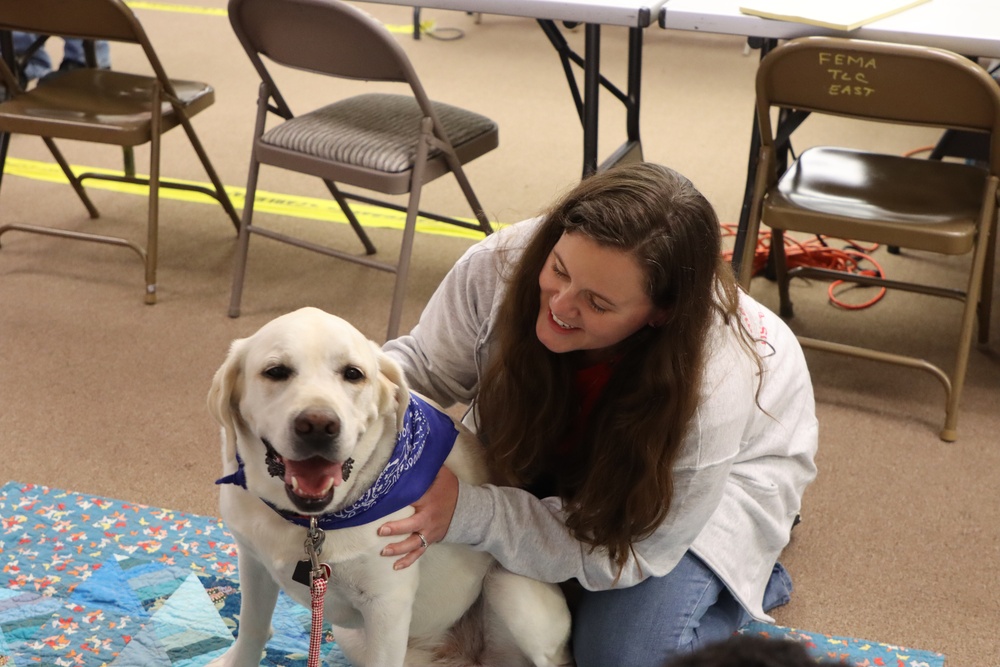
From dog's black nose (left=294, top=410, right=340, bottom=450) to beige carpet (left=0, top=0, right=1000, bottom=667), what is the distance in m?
1.05

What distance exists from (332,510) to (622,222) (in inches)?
22.0

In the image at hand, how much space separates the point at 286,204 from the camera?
378cm

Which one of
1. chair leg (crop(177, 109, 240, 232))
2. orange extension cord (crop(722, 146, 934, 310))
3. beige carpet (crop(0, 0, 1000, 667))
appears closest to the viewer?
beige carpet (crop(0, 0, 1000, 667))

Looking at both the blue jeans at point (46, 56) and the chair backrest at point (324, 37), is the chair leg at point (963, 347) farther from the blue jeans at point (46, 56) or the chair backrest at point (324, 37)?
the blue jeans at point (46, 56)

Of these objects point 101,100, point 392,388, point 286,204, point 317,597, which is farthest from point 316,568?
point 286,204

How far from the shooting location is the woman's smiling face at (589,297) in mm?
1435

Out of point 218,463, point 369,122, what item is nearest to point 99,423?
point 218,463

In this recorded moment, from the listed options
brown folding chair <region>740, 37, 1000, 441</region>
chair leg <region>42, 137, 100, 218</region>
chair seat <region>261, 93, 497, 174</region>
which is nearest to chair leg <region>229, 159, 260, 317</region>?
chair seat <region>261, 93, 497, 174</region>

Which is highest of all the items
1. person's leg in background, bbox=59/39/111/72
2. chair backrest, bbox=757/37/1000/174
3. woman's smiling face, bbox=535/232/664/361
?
chair backrest, bbox=757/37/1000/174

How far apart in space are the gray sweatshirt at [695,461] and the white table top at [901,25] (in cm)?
100

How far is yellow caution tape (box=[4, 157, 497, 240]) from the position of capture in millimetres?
3689

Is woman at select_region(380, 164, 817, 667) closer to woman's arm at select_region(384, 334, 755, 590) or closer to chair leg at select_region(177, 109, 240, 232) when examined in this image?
woman's arm at select_region(384, 334, 755, 590)

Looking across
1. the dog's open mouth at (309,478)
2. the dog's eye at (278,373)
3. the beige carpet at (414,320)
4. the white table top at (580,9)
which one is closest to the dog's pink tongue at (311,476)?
the dog's open mouth at (309,478)

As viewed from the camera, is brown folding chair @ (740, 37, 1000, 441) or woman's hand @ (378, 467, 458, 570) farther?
brown folding chair @ (740, 37, 1000, 441)
